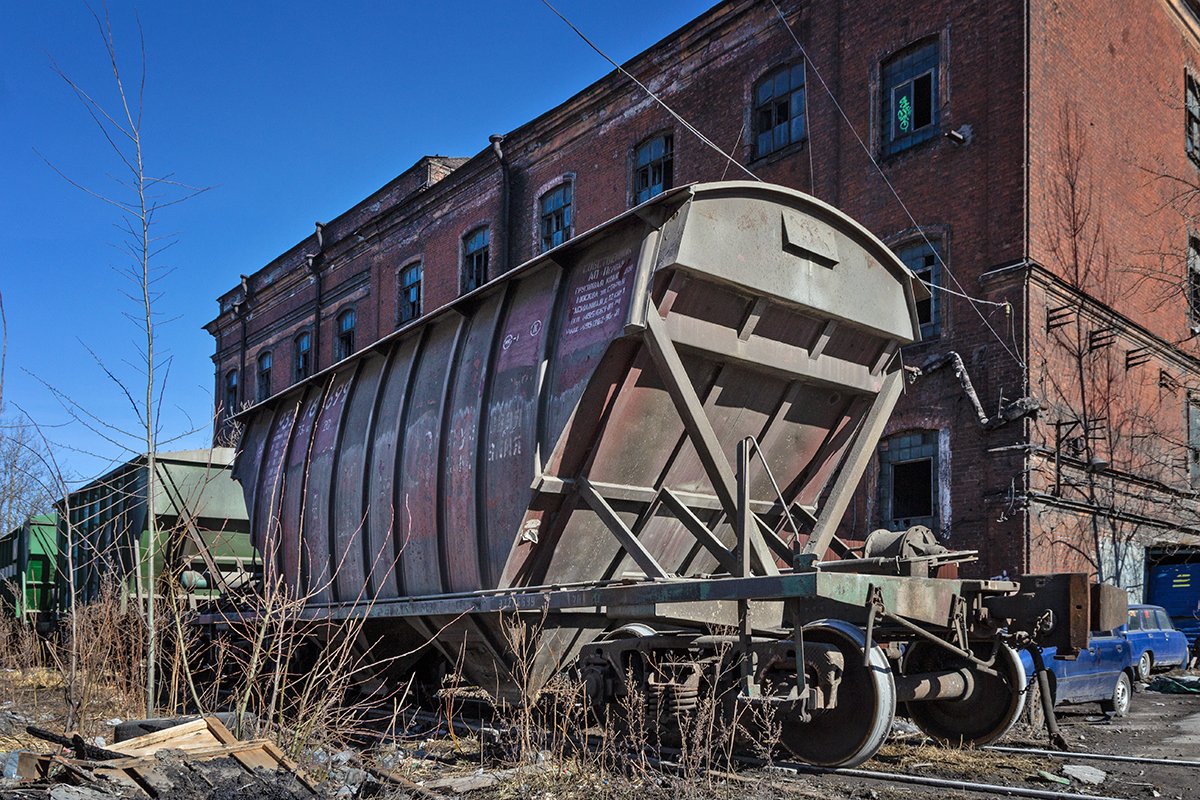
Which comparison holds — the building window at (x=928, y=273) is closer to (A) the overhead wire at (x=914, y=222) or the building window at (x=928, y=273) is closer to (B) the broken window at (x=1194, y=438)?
(A) the overhead wire at (x=914, y=222)

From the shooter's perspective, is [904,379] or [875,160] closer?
[904,379]

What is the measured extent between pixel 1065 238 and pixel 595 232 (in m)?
12.1

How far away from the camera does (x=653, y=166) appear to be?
2161 centimetres

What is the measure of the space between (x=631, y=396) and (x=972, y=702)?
11.1 feet

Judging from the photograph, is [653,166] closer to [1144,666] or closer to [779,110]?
[779,110]

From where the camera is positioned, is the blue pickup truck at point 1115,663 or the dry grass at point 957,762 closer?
the dry grass at point 957,762

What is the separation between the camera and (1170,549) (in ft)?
59.8

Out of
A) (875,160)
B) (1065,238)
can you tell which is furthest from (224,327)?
(1065,238)

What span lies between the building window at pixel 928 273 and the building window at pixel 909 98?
182 cm

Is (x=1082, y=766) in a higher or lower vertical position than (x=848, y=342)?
lower

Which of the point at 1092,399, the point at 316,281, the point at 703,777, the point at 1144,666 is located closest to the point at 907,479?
the point at 1092,399

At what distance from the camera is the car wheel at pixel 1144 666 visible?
12883mm

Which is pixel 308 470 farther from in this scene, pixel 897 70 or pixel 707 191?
pixel 897 70

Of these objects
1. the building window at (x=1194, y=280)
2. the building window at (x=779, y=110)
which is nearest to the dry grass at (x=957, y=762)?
the building window at (x=779, y=110)
